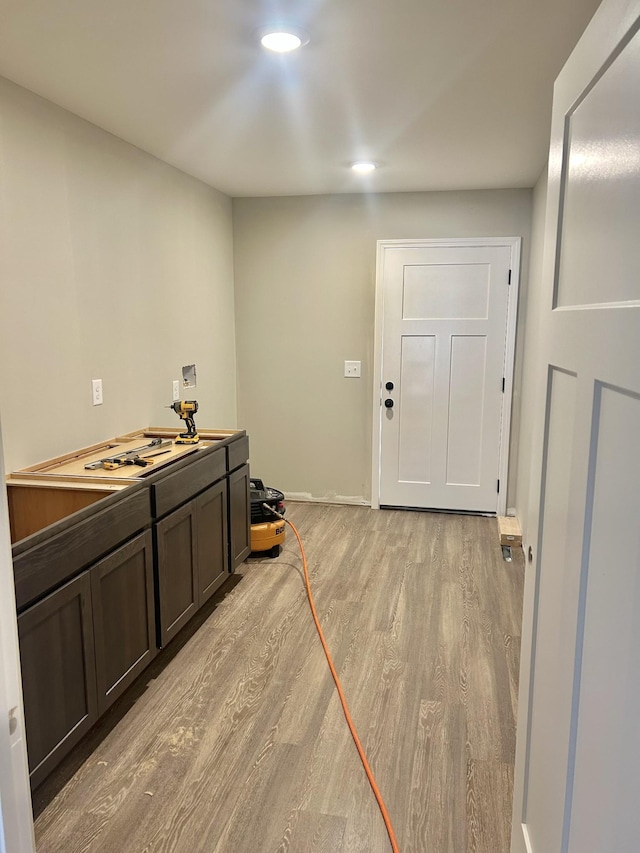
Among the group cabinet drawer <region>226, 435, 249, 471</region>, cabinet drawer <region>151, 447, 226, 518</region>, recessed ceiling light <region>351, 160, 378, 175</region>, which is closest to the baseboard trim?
cabinet drawer <region>226, 435, 249, 471</region>

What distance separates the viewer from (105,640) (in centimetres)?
215

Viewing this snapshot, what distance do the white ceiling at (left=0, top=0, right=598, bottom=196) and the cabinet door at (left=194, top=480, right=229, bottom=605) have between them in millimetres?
1780

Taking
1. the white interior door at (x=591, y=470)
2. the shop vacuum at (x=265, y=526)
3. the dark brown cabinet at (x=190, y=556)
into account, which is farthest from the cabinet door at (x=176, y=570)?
the white interior door at (x=591, y=470)

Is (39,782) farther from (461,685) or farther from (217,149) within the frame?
(217,149)

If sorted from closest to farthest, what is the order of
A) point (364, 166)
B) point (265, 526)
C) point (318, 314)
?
point (364, 166) → point (265, 526) → point (318, 314)

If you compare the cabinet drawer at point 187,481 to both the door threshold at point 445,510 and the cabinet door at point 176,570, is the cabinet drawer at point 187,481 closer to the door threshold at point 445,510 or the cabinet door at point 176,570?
the cabinet door at point 176,570

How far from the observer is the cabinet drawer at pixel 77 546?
1.75 m

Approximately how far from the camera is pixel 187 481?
9.12 ft

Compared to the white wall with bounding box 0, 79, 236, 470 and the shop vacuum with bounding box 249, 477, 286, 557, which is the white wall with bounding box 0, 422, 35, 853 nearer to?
the white wall with bounding box 0, 79, 236, 470

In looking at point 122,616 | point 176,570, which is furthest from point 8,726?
point 176,570

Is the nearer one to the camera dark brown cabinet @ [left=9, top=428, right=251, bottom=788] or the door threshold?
dark brown cabinet @ [left=9, top=428, right=251, bottom=788]

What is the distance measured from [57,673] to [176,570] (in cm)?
85

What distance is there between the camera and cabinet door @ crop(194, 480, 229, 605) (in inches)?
116

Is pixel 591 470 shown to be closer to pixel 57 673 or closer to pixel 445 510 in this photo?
pixel 57 673
